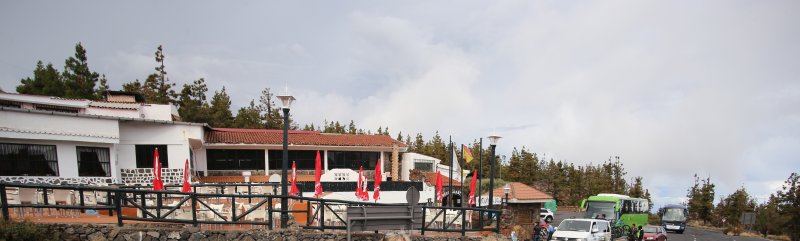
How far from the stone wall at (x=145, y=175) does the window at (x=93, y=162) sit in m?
1.47

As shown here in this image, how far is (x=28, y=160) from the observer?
15.3 metres

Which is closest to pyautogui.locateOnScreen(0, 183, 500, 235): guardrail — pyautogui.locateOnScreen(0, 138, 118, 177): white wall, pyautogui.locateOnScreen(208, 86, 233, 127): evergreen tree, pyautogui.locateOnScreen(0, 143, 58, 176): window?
pyautogui.locateOnScreen(0, 138, 118, 177): white wall

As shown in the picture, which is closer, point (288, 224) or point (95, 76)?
point (288, 224)

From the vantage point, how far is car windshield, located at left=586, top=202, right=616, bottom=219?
27.8 metres

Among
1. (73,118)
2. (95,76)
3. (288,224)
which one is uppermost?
(95,76)

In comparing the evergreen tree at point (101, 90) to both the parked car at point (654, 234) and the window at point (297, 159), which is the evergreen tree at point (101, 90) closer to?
the window at point (297, 159)

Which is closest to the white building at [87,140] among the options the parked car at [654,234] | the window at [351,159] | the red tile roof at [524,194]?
the window at [351,159]

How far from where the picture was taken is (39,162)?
1560 cm

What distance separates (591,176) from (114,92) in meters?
53.3

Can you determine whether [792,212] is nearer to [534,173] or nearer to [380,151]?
[534,173]

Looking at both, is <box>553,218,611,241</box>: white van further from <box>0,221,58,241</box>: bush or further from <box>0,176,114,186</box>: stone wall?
<box>0,176,114,186</box>: stone wall

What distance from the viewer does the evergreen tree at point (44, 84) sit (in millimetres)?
29725

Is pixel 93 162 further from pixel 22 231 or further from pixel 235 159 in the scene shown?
pixel 22 231

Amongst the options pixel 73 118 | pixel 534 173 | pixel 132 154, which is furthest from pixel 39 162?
pixel 534 173
